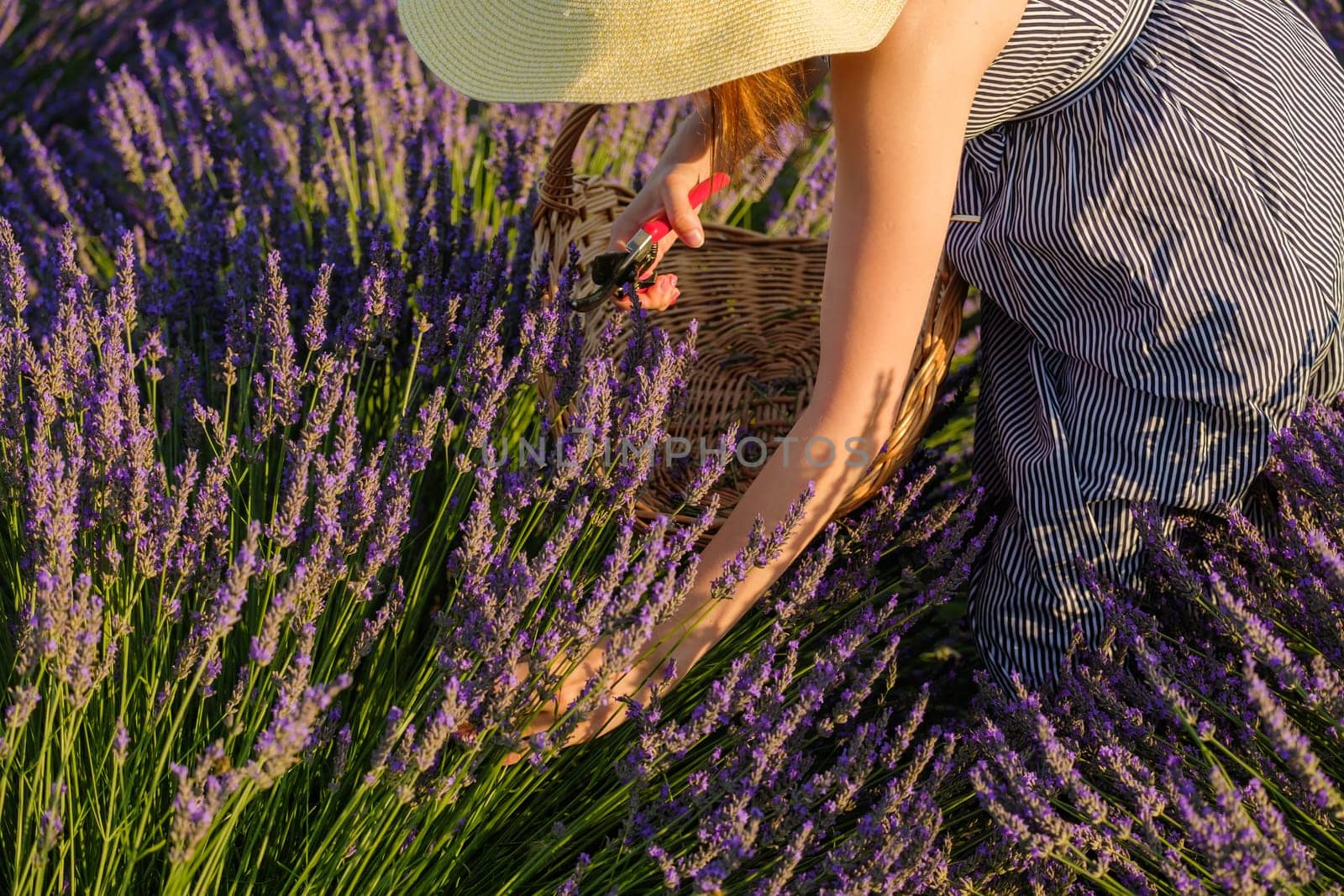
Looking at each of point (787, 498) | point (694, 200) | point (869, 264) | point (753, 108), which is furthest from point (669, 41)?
point (694, 200)

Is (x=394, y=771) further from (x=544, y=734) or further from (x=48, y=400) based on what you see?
(x=48, y=400)

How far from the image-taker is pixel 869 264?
1431mm

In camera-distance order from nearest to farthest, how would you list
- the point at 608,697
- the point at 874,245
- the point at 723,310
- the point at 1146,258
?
the point at 608,697 < the point at 874,245 < the point at 1146,258 < the point at 723,310

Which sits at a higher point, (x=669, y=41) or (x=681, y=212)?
(x=669, y=41)

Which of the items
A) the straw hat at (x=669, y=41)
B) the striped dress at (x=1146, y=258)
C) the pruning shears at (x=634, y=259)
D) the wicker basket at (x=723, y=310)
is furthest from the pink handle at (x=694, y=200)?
the straw hat at (x=669, y=41)

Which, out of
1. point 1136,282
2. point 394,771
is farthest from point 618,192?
point 394,771

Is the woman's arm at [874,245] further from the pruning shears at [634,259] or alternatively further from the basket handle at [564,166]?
the basket handle at [564,166]

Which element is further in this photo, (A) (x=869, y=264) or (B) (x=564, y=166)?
(B) (x=564, y=166)

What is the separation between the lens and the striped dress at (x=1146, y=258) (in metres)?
1.62

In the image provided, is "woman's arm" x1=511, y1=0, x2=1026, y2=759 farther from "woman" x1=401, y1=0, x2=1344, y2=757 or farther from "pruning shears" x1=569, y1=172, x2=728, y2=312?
"pruning shears" x1=569, y1=172, x2=728, y2=312

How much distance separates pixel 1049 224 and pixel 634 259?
61 centimetres

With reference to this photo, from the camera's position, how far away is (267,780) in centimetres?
93

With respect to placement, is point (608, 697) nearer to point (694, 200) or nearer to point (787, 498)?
point (787, 498)

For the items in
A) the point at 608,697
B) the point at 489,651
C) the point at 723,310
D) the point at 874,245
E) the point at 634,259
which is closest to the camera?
the point at 489,651
